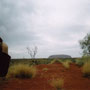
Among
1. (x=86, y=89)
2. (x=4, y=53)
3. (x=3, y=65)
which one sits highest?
(x=4, y=53)

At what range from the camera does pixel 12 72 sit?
7.05 metres

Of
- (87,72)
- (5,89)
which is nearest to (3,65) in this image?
(5,89)

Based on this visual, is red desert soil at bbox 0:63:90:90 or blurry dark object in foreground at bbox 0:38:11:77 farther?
red desert soil at bbox 0:63:90:90

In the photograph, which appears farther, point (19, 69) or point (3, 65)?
point (19, 69)

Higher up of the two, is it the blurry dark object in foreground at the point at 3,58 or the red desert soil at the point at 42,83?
the blurry dark object in foreground at the point at 3,58

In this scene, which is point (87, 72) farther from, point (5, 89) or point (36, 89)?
point (5, 89)

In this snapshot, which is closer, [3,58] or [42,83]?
[3,58]

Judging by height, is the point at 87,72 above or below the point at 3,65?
below

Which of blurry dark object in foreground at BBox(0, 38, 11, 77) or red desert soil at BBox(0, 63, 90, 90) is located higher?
blurry dark object in foreground at BBox(0, 38, 11, 77)

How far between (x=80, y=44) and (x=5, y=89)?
2967cm

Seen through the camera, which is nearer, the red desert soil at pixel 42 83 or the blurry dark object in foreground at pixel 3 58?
the blurry dark object in foreground at pixel 3 58

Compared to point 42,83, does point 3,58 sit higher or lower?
higher

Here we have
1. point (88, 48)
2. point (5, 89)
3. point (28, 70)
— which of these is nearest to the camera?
point (5, 89)

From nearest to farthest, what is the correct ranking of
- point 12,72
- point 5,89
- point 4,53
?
point 4,53, point 5,89, point 12,72
